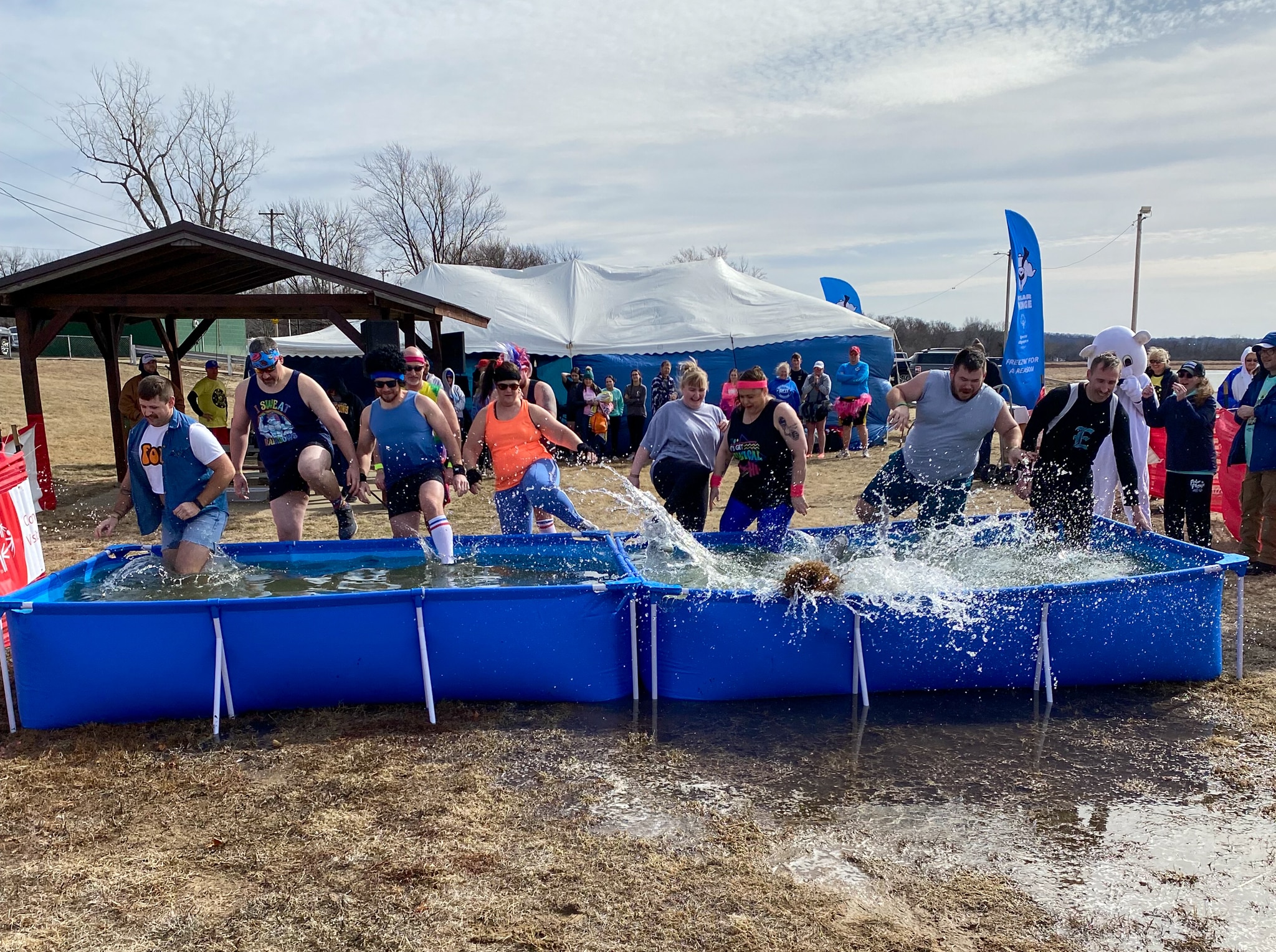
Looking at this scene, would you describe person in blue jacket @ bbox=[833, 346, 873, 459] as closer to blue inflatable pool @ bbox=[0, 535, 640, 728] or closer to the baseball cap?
the baseball cap

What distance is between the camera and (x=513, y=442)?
6305mm

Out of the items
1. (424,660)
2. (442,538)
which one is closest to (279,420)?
(442,538)

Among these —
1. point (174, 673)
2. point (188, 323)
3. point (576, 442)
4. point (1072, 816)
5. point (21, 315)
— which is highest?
point (188, 323)

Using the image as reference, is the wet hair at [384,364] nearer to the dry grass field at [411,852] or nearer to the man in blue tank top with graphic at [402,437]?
the man in blue tank top with graphic at [402,437]

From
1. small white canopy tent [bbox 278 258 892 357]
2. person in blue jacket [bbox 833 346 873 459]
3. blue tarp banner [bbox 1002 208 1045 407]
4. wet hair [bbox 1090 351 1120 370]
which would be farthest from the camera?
small white canopy tent [bbox 278 258 892 357]

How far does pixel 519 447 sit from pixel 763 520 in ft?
5.63

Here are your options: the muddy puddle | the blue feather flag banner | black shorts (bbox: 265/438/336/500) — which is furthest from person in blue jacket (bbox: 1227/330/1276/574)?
the blue feather flag banner

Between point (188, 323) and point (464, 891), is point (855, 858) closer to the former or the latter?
point (464, 891)

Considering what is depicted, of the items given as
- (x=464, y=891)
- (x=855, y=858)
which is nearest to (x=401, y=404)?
(x=464, y=891)

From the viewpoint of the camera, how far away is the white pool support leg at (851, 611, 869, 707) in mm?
4609

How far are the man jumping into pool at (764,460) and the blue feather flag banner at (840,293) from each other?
18.7m

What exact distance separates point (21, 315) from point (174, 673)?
8.12 meters

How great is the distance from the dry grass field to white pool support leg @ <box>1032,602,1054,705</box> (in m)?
0.84

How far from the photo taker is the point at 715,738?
4.26 metres
